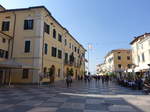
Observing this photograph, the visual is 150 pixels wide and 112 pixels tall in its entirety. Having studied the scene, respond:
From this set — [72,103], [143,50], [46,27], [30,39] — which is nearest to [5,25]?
[30,39]

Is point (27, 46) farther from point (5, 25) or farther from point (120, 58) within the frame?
point (120, 58)

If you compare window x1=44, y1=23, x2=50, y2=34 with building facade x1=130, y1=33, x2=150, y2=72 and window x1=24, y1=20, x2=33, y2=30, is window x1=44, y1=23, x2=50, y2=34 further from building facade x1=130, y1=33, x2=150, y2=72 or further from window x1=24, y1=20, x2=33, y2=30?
building facade x1=130, y1=33, x2=150, y2=72

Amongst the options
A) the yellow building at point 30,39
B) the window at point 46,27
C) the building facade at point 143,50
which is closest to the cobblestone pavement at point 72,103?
the yellow building at point 30,39

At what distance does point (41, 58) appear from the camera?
23.2 meters

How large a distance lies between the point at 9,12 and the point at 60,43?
34.5ft

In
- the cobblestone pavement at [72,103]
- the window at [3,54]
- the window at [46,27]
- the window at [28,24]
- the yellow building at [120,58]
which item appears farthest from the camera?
the yellow building at [120,58]

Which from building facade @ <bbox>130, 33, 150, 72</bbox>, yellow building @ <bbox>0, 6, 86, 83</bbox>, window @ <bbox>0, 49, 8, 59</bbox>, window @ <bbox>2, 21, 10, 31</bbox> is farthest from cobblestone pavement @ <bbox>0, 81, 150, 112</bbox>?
building facade @ <bbox>130, 33, 150, 72</bbox>

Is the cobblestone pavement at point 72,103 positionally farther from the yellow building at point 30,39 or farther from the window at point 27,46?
the window at point 27,46

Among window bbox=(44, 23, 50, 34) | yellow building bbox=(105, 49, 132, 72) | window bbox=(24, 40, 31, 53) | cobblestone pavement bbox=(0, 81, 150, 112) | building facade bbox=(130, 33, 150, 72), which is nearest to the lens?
cobblestone pavement bbox=(0, 81, 150, 112)

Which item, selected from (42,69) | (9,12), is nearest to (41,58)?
(42,69)

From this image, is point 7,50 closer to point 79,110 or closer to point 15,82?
point 15,82

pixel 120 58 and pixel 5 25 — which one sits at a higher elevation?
pixel 5 25

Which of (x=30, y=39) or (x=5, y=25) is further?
(x=5, y=25)

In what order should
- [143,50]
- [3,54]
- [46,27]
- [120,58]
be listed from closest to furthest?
[3,54] < [46,27] < [143,50] < [120,58]
